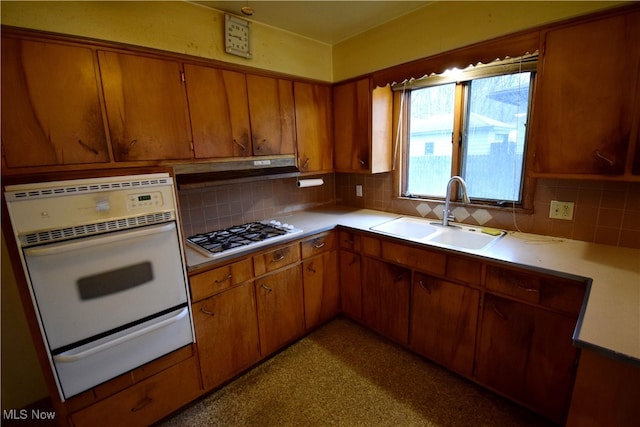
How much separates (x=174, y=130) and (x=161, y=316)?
107 centimetres

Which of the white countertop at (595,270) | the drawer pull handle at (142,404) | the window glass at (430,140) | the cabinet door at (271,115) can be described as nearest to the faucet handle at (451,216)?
the window glass at (430,140)

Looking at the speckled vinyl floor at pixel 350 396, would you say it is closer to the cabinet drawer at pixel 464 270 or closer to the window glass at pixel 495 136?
the cabinet drawer at pixel 464 270

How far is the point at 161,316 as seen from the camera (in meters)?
1.54

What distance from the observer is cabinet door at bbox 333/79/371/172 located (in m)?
2.44

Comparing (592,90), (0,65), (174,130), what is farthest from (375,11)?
(0,65)

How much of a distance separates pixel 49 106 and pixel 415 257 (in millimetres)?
2140

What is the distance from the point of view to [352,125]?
2553mm

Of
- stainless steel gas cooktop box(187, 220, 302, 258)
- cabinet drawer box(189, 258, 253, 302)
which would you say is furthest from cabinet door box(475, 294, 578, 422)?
cabinet drawer box(189, 258, 253, 302)

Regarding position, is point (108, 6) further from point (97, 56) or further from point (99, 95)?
point (99, 95)

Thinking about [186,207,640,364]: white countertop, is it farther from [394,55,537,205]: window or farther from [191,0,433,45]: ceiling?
[191,0,433,45]: ceiling

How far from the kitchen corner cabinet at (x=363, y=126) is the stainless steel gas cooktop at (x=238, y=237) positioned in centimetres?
86

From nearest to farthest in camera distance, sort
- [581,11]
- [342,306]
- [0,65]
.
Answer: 1. [0,65]
2. [581,11]
3. [342,306]

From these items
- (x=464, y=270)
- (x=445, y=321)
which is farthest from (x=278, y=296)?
(x=464, y=270)
